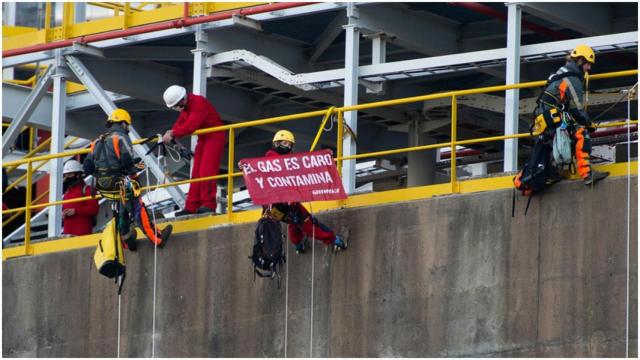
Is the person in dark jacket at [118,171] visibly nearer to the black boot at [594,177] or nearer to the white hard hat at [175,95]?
Answer: the white hard hat at [175,95]

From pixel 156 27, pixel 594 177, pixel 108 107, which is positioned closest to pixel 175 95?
pixel 108 107

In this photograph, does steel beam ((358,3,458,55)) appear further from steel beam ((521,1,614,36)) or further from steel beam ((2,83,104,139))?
steel beam ((2,83,104,139))

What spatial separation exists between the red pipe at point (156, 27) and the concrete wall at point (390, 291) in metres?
3.33

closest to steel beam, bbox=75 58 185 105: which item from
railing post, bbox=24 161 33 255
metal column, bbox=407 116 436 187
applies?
railing post, bbox=24 161 33 255

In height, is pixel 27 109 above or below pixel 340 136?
above

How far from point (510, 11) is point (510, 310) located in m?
4.29

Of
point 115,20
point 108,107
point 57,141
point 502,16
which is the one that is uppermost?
point 115,20

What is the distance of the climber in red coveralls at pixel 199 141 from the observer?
73.9 feet

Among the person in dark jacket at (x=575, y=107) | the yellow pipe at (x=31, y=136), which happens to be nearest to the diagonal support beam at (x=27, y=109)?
the yellow pipe at (x=31, y=136)

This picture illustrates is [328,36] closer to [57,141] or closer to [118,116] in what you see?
[118,116]

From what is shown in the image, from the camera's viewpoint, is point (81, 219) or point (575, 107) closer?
point (575, 107)

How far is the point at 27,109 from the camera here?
2605 centimetres

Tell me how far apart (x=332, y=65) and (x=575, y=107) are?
24.6 feet

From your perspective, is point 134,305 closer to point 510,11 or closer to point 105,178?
point 105,178
